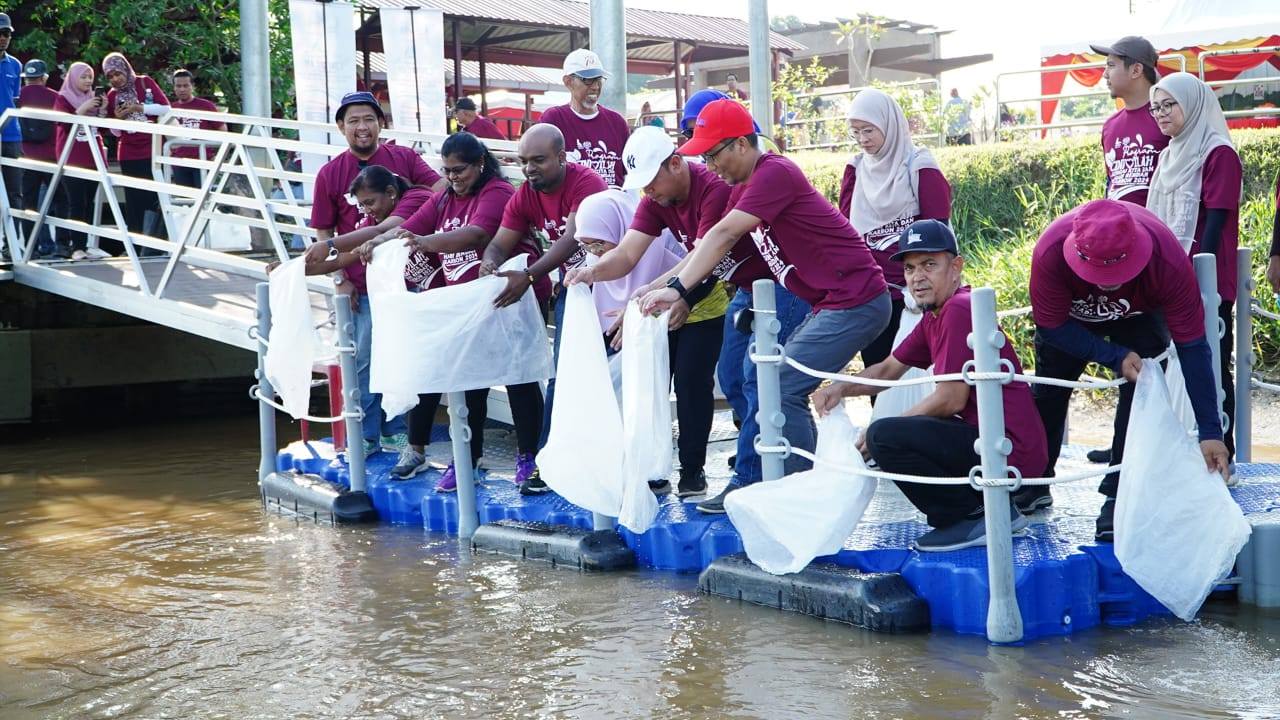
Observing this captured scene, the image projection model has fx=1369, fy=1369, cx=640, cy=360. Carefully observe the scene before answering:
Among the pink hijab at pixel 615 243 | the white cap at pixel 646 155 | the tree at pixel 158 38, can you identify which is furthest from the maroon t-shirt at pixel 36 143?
the white cap at pixel 646 155

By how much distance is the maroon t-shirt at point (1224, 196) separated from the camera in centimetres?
515

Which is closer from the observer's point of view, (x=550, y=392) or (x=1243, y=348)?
(x=1243, y=348)

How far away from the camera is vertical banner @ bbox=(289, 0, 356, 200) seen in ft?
41.4

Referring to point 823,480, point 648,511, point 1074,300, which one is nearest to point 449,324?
point 648,511

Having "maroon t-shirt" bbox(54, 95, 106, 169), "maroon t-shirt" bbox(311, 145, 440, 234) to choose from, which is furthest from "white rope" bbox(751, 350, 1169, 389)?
"maroon t-shirt" bbox(54, 95, 106, 169)

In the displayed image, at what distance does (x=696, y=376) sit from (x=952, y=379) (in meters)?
1.57

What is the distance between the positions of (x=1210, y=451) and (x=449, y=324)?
120 inches

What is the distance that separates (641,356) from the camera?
16.7ft

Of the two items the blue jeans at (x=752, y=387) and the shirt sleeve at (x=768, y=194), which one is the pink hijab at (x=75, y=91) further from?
the shirt sleeve at (x=768, y=194)

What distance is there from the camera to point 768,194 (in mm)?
4734

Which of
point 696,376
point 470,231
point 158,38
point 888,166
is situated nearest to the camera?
point 696,376

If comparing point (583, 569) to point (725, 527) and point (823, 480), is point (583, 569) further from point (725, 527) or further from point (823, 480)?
point (823, 480)

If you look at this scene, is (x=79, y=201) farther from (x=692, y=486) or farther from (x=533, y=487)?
(x=692, y=486)

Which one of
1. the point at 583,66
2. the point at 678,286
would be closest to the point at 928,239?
the point at 678,286
